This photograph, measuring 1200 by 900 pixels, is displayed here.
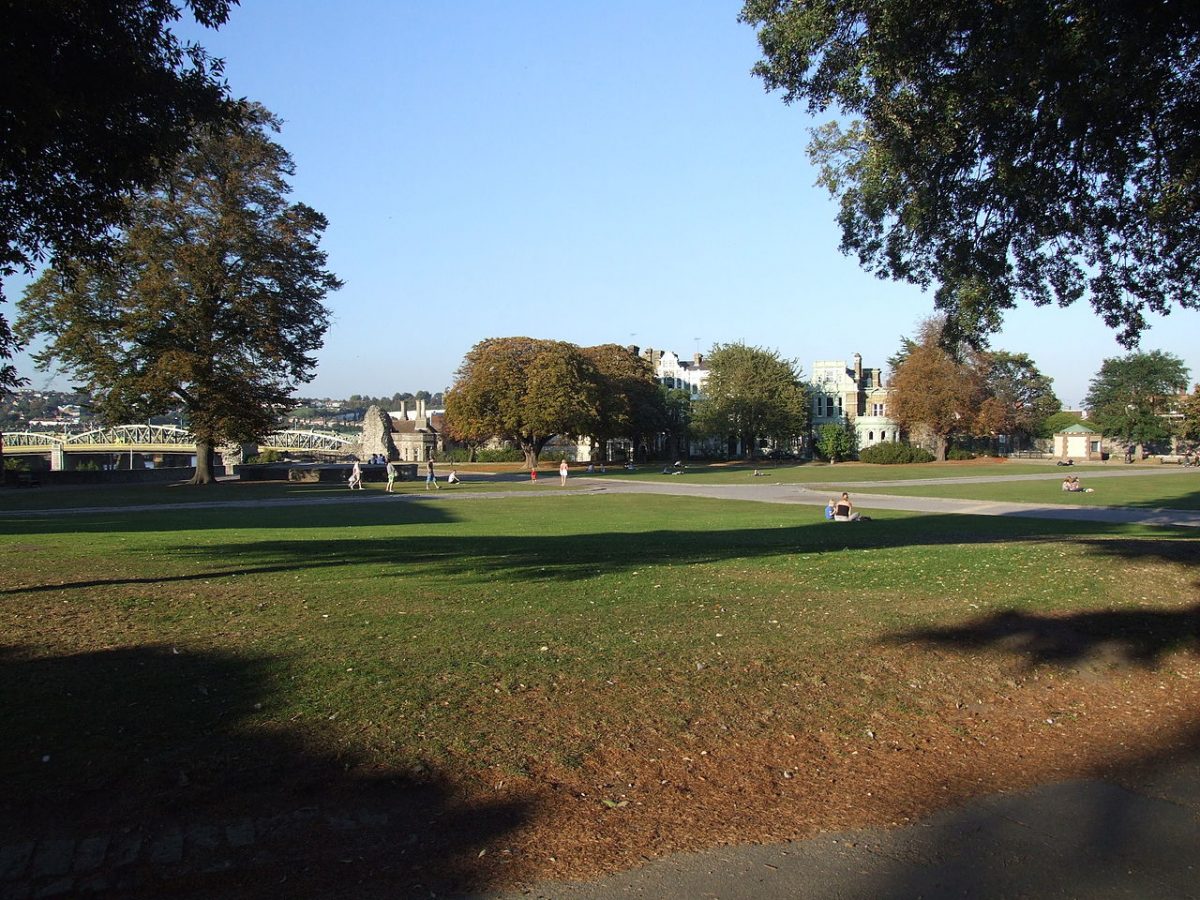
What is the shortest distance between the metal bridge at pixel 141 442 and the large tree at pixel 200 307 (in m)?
34.9

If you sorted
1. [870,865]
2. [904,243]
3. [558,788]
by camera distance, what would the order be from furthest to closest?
[904,243], [558,788], [870,865]

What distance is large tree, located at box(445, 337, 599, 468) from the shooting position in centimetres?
6712

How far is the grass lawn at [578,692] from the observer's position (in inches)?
186

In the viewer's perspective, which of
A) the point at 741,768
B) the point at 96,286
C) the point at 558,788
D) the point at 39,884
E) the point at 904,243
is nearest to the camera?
the point at 39,884

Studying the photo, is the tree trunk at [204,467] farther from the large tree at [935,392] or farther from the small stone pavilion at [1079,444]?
the small stone pavilion at [1079,444]

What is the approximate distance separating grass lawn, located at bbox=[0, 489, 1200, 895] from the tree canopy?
88785 mm

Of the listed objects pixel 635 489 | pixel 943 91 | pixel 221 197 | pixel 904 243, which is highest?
pixel 221 197

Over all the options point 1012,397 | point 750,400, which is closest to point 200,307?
point 750,400

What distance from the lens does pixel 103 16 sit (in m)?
8.23

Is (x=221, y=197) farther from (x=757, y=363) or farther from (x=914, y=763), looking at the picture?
(x=757, y=363)

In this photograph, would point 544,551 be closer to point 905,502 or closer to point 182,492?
point 905,502

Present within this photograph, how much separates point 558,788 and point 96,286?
150 ft

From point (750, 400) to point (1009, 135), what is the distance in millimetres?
77174

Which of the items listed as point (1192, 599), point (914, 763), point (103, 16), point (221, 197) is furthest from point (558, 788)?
point (221, 197)
